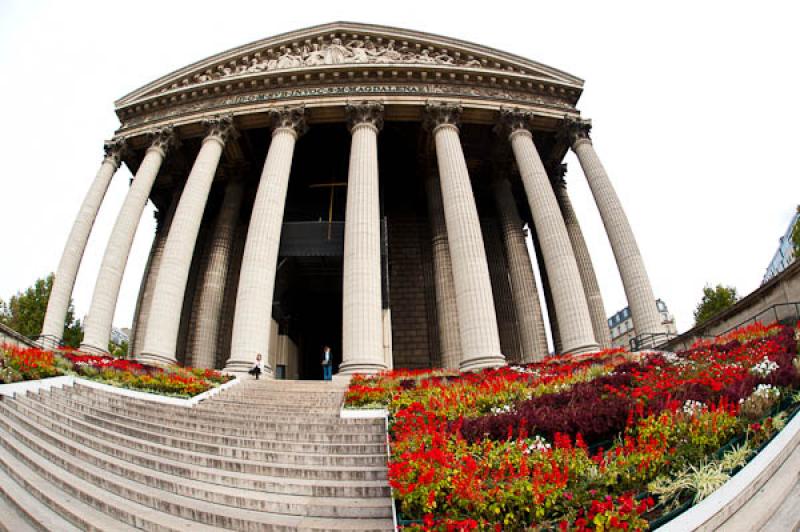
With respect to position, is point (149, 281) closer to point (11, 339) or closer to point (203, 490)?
point (11, 339)

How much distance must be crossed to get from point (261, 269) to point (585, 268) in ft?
60.6

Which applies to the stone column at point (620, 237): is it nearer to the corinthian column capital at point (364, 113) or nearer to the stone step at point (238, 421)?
the corinthian column capital at point (364, 113)

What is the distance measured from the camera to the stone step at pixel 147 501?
5.18 m

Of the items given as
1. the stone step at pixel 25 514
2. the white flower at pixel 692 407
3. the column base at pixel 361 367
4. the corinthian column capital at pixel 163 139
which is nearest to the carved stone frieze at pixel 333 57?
the corinthian column capital at pixel 163 139

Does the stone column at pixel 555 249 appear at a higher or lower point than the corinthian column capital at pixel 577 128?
lower

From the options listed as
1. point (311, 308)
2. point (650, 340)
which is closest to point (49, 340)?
point (311, 308)

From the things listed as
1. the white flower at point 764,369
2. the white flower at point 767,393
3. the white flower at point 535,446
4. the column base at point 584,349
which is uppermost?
the column base at point 584,349

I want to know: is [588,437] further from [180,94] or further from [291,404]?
[180,94]

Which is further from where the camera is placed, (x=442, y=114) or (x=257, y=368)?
(x=442, y=114)

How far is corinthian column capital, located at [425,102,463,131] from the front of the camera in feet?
74.8

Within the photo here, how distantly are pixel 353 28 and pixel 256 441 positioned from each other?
26.9 metres

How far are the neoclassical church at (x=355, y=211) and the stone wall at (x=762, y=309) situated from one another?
3224mm

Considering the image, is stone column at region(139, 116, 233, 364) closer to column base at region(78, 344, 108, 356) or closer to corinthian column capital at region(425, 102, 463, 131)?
column base at region(78, 344, 108, 356)

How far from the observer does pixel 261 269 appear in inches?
724
